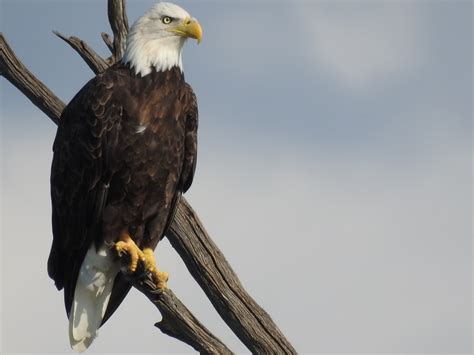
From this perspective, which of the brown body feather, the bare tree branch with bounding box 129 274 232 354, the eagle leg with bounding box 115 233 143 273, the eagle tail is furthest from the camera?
the eagle tail

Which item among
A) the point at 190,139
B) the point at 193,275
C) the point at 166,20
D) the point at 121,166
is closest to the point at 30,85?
the point at 166,20

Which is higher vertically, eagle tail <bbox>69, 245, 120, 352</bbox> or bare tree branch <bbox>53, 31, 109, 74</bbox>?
bare tree branch <bbox>53, 31, 109, 74</bbox>

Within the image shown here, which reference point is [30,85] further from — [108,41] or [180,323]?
[180,323]

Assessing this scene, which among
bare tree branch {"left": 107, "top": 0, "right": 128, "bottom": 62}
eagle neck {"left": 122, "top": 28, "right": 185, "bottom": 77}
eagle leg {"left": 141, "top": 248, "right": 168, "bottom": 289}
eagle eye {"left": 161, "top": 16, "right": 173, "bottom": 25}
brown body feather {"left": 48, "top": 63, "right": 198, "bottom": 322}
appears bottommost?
eagle leg {"left": 141, "top": 248, "right": 168, "bottom": 289}

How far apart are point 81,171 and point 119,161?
32cm

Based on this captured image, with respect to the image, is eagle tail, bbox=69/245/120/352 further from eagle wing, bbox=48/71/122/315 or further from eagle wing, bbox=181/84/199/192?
eagle wing, bbox=181/84/199/192

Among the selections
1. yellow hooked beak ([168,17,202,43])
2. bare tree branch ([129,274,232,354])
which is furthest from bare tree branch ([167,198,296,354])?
yellow hooked beak ([168,17,202,43])

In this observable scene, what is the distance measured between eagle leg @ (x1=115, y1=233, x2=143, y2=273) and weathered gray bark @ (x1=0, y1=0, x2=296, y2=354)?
0.42 ft

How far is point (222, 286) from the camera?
8586mm

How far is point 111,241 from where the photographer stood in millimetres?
8195

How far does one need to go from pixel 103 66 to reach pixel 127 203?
1406 mm

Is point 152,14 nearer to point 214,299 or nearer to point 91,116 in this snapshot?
point 91,116

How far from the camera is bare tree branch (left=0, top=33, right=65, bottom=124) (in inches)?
348

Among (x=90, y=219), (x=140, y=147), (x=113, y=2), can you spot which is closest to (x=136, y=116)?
(x=140, y=147)
